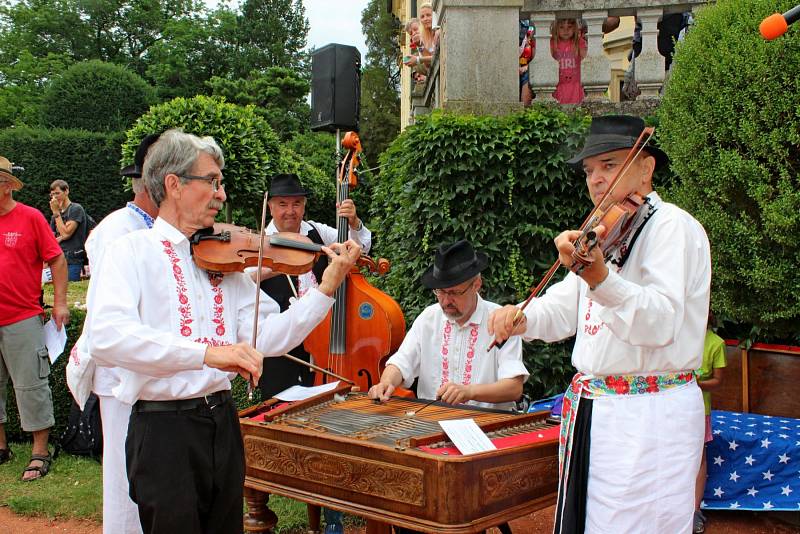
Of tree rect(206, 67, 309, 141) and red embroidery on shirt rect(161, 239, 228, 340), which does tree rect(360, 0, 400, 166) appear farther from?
red embroidery on shirt rect(161, 239, 228, 340)

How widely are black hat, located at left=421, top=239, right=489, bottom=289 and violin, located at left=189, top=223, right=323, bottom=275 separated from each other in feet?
2.89

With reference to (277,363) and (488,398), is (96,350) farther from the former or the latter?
(277,363)

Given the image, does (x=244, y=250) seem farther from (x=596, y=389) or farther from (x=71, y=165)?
(x=71, y=165)

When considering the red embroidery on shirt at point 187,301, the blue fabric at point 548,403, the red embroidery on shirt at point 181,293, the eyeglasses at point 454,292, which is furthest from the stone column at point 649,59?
the red embroidery on shirt at point 181,293

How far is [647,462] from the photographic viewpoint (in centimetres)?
253

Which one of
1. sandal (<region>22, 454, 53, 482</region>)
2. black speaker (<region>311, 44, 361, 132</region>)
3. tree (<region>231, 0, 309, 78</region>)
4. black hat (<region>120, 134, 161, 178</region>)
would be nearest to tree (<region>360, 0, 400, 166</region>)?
tree (<region>231, 0, 309, 78</region>)

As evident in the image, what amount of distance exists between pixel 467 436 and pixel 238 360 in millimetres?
976

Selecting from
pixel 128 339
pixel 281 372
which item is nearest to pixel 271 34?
pixel 281 372

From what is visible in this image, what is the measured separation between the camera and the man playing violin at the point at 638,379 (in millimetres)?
2512

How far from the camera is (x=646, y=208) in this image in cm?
259

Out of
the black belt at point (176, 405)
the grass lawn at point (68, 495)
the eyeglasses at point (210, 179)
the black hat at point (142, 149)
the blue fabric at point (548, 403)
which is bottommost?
the grass lawn at point (68, 495)

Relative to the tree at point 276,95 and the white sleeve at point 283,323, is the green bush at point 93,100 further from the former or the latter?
the white sleeve at point 283,323

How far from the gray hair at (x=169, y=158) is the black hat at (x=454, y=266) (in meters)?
1.51

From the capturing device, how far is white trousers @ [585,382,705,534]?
252 cm
